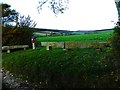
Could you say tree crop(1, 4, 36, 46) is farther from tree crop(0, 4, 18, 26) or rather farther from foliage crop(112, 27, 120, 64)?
foliage crop(112, 27, 120, 64)

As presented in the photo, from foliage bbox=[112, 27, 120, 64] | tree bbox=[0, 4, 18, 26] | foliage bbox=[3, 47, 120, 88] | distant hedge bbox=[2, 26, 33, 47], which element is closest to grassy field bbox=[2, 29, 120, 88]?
foliage bbox=[3, 47, 120, 88]

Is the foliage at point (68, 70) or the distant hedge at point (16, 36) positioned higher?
the distant hedge at point (16, 36)

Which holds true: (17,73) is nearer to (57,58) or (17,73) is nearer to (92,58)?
(57,58)

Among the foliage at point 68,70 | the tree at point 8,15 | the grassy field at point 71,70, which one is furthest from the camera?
the tree at point 8,15

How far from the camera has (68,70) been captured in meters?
13.6

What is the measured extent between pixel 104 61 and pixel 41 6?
6291mm

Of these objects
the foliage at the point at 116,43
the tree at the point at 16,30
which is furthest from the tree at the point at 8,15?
the foliage at the point at 116,43

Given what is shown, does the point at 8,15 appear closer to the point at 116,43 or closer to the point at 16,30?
the point at 16,30

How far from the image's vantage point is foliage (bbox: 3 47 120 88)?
12133mm

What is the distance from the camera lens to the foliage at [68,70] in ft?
39.8

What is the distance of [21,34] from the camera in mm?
28266

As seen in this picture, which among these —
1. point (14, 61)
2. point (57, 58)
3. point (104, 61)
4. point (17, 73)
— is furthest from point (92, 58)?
point (14, 61)

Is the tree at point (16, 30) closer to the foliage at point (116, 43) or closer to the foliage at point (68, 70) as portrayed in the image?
the foliage at point (68, 70)

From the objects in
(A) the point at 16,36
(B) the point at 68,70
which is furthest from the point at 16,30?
(B) the point at 68,70
